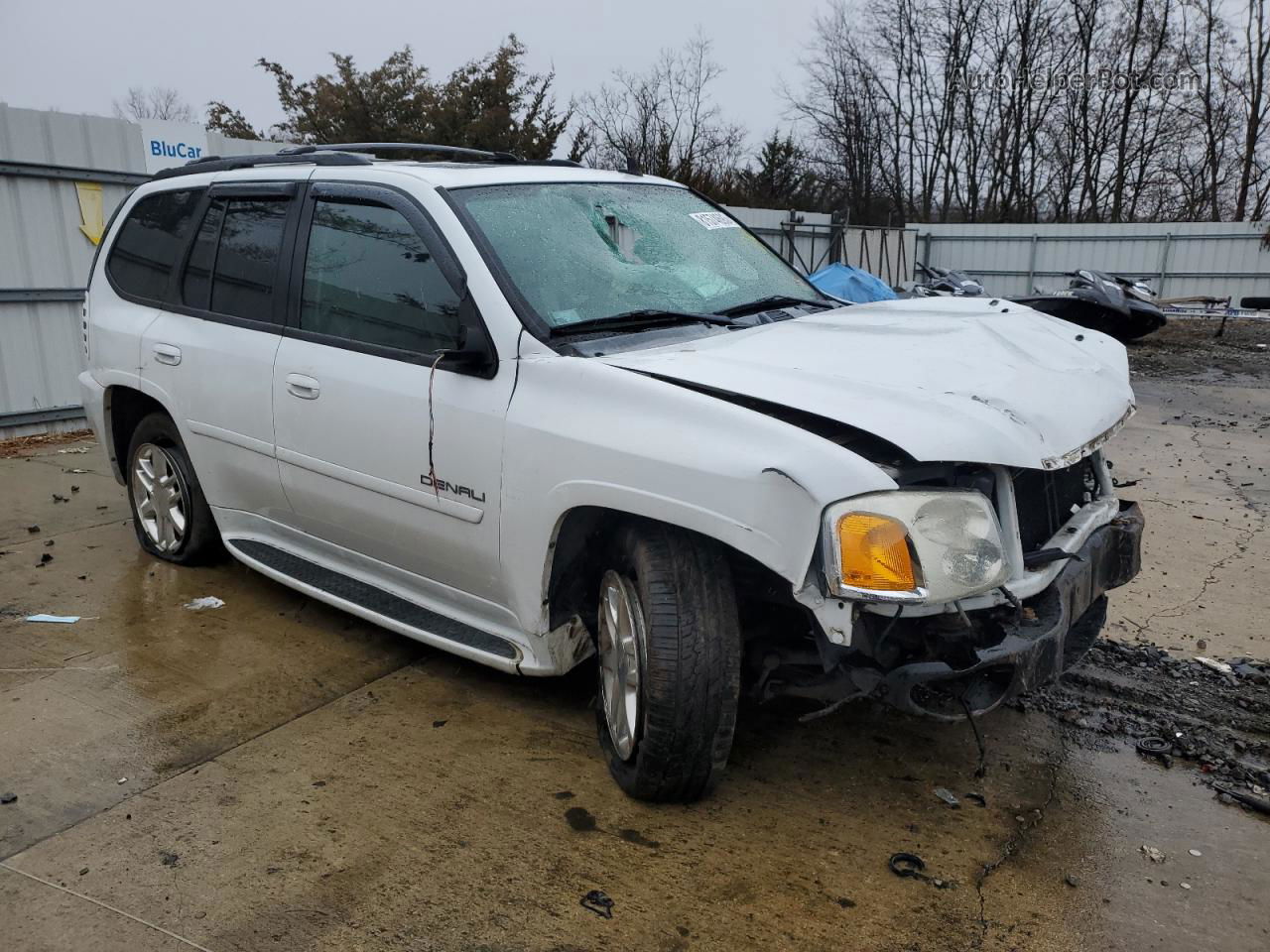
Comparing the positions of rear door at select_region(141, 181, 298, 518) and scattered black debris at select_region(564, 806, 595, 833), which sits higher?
rear door at select_region(141, 181, 298, 518)

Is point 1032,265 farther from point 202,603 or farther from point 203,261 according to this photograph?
point 202,603

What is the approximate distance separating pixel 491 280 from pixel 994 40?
33800mm

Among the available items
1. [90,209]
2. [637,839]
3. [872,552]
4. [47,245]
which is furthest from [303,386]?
[90,209]

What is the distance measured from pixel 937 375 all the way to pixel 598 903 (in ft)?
5.51

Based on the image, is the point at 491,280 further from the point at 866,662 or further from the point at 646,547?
the point at 866,662

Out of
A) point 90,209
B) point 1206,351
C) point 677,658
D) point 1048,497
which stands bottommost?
point 1206,351

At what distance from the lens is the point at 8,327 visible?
858 centimetres

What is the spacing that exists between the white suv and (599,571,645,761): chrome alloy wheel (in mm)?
14

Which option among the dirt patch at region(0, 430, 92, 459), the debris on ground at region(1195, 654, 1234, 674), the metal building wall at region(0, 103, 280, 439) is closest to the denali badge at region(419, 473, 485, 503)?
the debris on ground at region(1195, 654, 1234, 674)

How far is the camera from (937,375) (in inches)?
116

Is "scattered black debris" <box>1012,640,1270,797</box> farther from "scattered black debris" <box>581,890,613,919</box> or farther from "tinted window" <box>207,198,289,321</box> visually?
"tinted window" <box>207,198,289,321</box>

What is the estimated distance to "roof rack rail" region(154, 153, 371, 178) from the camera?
159 inches

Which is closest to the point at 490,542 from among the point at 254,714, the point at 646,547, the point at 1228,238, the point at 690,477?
the point at 646,547

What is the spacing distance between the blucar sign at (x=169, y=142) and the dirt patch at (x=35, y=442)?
7.82 feet
